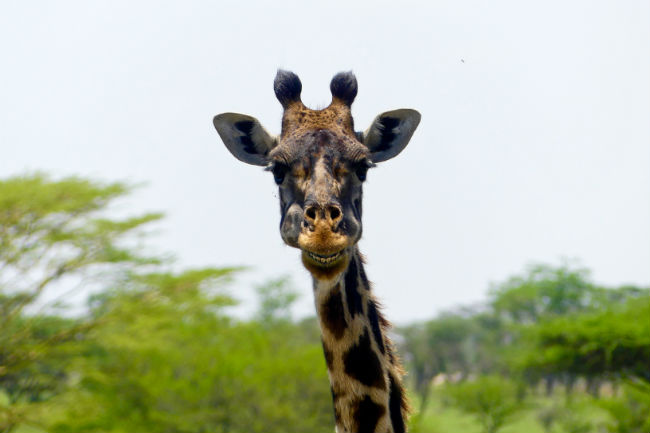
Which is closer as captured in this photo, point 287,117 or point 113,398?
point 287,117

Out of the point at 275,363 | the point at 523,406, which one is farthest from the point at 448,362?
the point at 275,363

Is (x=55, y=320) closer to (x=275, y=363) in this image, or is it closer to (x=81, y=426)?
(x=81, y=426)

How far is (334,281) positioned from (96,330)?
102 feet

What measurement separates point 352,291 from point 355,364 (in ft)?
1.40

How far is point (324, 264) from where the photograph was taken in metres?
4.29

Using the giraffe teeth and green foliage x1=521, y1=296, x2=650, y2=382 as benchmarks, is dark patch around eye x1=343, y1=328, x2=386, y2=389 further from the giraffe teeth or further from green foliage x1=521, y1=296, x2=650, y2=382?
green foliage x1=521, y1=296, x2=650, y2=382

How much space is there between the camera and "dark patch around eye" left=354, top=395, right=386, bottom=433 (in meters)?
4.61

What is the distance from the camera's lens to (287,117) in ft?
17.2

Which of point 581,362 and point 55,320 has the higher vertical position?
point 55,320

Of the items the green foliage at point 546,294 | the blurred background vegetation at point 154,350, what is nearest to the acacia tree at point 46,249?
the blurred background vegetation at point 154,350

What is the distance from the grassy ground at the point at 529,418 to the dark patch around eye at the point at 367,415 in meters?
31.3

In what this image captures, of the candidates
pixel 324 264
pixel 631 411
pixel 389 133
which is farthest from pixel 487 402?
pixel 324 264

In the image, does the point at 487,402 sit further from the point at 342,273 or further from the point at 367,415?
the point at 342,273

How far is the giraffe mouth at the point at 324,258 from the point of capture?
425cm
